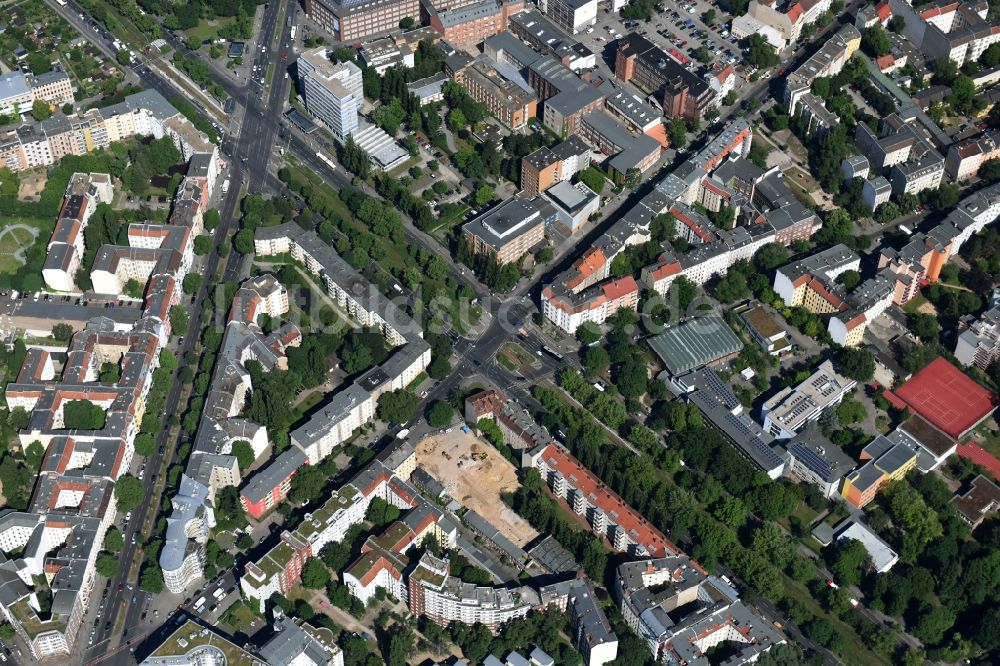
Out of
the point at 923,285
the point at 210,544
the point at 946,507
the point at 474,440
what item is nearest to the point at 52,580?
the point at 210,544

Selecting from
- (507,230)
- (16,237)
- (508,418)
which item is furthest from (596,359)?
(16,237)

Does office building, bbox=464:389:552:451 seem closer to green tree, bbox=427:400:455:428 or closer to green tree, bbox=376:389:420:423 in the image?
green tree, bbox=427:400:455:428

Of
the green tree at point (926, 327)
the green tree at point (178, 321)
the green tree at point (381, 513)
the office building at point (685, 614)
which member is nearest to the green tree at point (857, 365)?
the green tree at point (926, 327)

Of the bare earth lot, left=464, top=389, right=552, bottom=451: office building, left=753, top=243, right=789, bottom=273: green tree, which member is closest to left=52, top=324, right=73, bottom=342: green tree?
the bare earth lot

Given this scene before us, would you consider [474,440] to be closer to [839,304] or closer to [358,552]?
[358,552]

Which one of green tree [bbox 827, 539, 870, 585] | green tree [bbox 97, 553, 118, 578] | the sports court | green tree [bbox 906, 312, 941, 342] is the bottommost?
green tree [bbox 97, 553, 118, 578]

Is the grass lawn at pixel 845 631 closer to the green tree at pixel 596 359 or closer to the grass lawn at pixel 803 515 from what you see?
the grass lawn at pixel 803 515

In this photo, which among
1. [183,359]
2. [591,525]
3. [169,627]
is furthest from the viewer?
[183,359]
